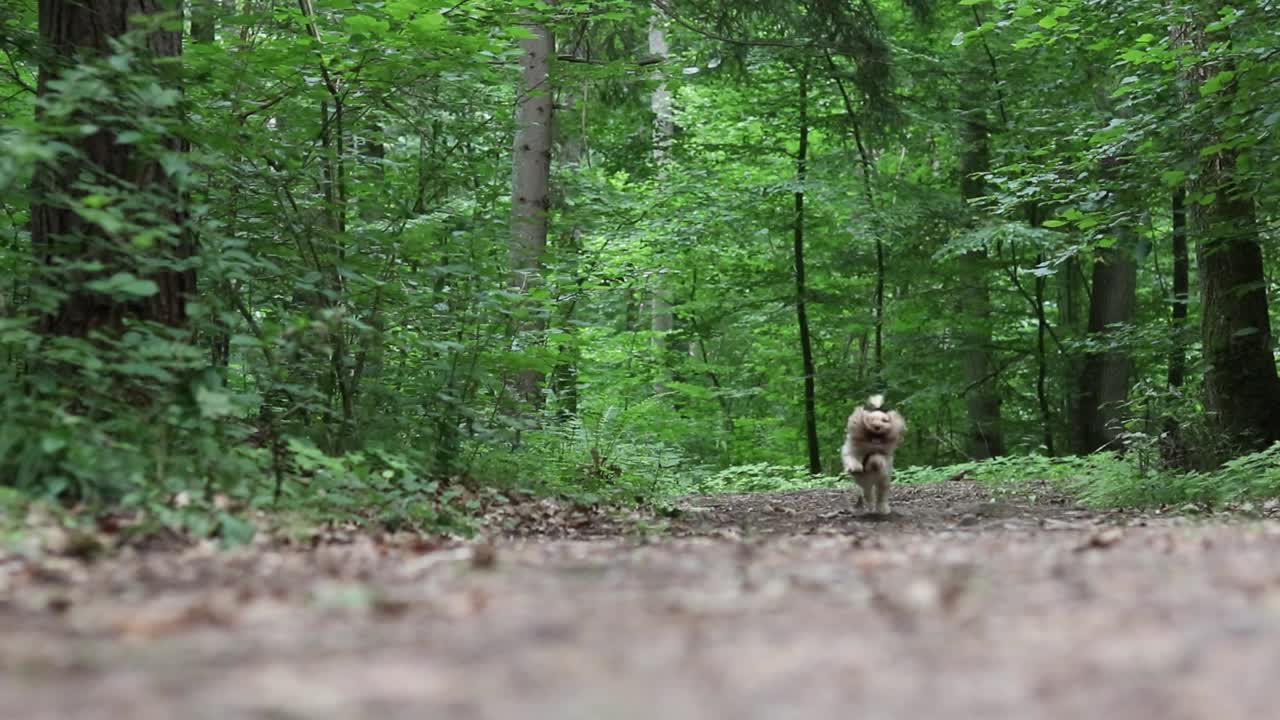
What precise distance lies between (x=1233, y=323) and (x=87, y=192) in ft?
32.9

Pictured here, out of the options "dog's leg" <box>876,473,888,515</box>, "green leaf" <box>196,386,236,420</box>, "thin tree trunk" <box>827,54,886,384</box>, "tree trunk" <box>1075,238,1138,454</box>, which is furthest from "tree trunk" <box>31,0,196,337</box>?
"tree trunk" <box>1075,238,1138,454</box>

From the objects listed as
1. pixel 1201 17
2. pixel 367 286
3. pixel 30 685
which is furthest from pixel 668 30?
pixel 30 685

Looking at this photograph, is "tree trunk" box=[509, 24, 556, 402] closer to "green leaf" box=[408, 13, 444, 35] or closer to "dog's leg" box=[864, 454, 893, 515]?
"dog's leg" box=[864, 454, 893, 515]

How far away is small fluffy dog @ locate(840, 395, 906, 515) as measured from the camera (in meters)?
9.16

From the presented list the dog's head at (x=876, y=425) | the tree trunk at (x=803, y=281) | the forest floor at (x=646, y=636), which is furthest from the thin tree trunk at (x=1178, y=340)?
the forest floor at (x=646, y=636)

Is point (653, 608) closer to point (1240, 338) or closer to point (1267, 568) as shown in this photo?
point (1267, 568)

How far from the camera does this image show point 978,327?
19.8m

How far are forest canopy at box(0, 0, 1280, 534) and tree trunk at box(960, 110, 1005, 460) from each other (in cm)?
9

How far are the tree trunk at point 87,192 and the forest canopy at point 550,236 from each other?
1.0 inches

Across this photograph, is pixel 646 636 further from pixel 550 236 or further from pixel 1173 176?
pixel 550 236

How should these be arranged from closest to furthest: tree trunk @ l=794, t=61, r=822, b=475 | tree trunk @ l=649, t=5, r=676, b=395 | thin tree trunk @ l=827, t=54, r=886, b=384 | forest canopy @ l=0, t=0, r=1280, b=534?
1. forest canopy @ l=0, t=0, r=1280, b=534
2. thin tree trunk @ l=827, t=54, r=886, b=384
3. tree trunk @ l=794, t=61, r=822, b=475
4. tree trunk @ l=649, t=5, r=676, b=395

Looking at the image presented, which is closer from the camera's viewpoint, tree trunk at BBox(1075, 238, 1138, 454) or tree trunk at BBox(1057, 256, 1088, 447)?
tree trunk at BBox(1075, 238, 1138, 454)

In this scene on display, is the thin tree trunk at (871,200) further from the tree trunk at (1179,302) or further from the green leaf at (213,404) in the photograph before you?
the green leaf at (213,404)

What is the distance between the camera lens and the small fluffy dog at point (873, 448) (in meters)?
9.16
